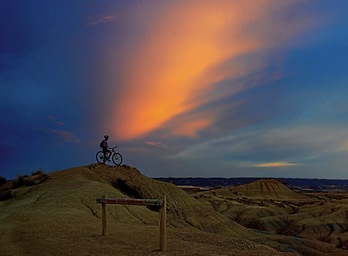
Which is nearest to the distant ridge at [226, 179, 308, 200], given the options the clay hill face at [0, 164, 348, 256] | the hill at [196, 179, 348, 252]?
the hill at [196, 179, 348, 252]

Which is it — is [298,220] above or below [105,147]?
below

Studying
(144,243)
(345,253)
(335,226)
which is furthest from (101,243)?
(335,226)

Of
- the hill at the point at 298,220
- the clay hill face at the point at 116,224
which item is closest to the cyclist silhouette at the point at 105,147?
the clay hill face at the point at 116,224

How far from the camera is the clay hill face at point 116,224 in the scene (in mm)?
14008

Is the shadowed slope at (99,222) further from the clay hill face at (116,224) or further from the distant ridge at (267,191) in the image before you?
the distant ridge at (267,191)

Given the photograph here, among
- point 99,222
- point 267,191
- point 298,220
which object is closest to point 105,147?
point 99,222

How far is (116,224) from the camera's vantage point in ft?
66.5

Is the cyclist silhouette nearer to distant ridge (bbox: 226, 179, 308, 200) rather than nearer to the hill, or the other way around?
the hill

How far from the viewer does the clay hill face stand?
1401 cm

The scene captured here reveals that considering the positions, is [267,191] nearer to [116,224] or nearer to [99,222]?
[116,224]

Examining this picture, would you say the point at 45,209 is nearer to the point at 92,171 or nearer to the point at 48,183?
the point at 48,183

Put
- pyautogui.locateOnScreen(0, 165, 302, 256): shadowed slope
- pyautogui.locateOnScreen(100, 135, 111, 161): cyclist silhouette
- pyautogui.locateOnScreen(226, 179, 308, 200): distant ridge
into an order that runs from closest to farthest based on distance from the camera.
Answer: pyautogui.locateOnScreen(0, 165, 302, 256): shadowed slope < pyautogui.locateOnScreen(100, 135, 111, 161): cyclist silhouette < pyautogui.locateOnScreen(226, 179, 308, 200): distant ridge

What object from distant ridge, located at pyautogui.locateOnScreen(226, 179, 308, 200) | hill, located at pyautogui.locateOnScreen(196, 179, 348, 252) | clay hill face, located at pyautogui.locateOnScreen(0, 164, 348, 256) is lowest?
hill, located at pyautogui.locateOnScreen(196, 179, 348, 252)

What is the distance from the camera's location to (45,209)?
23.8 metres
